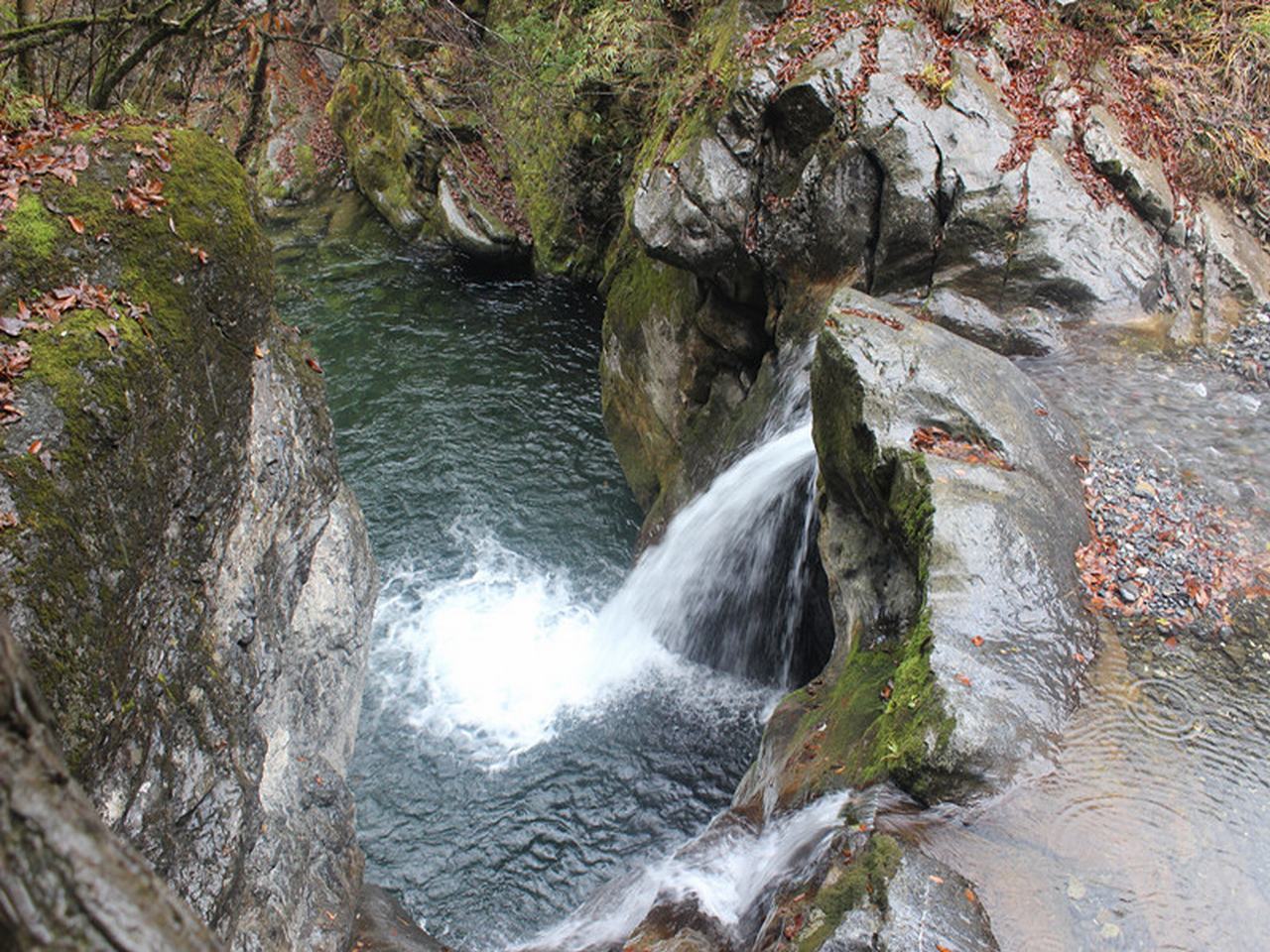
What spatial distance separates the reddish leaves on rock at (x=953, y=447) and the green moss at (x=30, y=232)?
5799 mm

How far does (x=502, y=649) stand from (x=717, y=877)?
496cm

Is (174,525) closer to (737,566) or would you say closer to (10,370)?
(10,370)

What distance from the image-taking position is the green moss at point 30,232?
4.80m

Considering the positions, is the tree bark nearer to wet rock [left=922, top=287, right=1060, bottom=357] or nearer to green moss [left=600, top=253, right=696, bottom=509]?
green moss [left=600, top=253, right=696, bottom=509]

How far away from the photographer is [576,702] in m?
9.59

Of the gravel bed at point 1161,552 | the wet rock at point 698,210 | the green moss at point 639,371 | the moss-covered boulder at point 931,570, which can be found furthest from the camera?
the green moss at point 639,371

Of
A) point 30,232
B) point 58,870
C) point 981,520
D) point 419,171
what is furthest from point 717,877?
point 419,171

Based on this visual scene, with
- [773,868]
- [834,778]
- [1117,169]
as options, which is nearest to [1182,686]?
[834,778]

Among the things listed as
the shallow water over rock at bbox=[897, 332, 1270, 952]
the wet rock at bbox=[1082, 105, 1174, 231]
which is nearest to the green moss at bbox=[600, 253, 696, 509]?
the wet rock at bbox=[1082, 105, 1174, 231]

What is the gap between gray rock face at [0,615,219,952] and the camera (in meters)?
1.40

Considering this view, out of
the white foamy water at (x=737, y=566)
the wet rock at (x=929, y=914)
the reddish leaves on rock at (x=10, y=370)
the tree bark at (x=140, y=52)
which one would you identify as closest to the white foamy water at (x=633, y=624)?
the white foamy water at (x=737, y=566)

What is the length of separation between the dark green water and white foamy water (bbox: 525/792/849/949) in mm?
568

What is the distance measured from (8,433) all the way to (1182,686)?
6928 millimetres

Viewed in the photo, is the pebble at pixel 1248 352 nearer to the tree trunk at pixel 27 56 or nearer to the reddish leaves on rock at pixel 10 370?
the reddish leaves on rock at pixel 10 370
